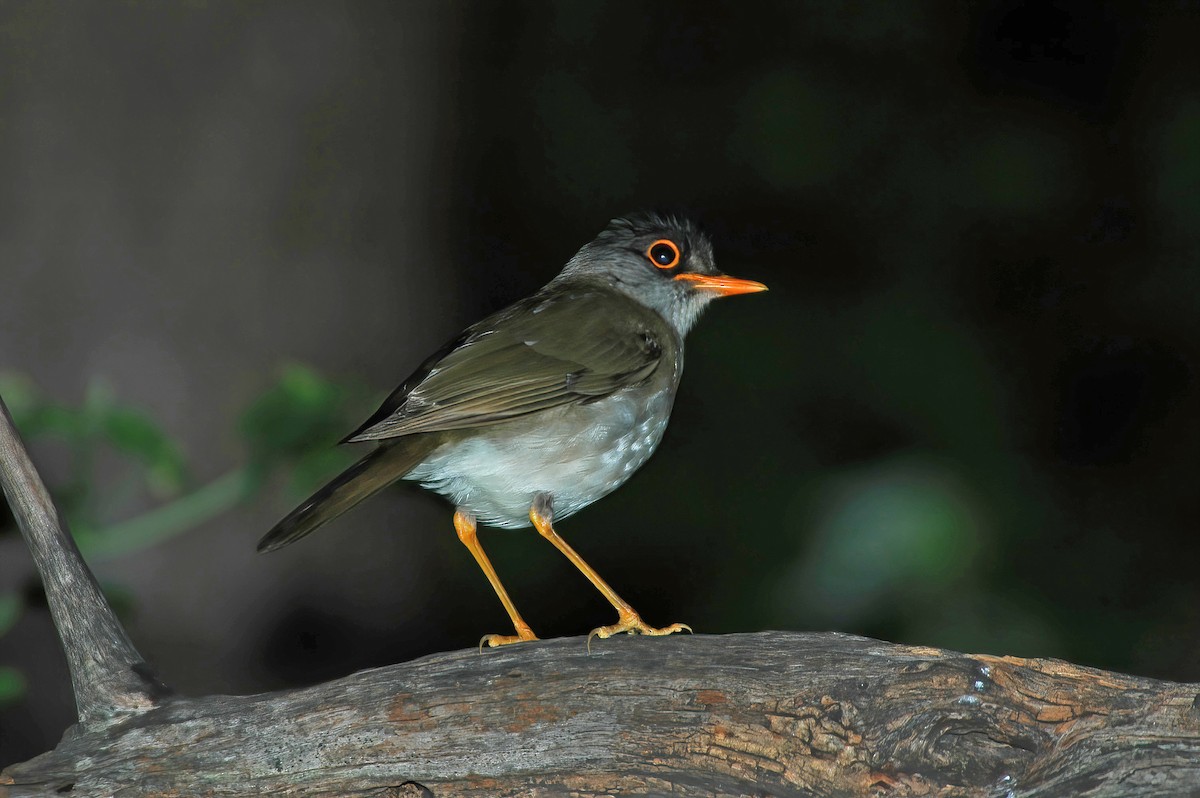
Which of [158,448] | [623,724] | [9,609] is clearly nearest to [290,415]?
[158,448]

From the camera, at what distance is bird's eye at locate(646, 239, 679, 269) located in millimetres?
4613

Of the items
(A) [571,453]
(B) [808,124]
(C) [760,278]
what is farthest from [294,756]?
(B) [808,124]

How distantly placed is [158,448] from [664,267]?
6.27ft

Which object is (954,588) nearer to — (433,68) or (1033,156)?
(1033,156)

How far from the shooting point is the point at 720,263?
5.83 meters

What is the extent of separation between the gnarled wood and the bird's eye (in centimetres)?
173

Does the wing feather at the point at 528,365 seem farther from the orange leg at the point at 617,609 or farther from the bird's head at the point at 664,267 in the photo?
the orange leg at the point at 617,609

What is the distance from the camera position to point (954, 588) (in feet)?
15.2

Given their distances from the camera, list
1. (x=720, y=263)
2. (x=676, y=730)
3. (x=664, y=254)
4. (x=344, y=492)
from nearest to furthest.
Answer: (x=676, y=730)
(x=344, y=492)
(x=664, y=254)
(x=720, y=263)

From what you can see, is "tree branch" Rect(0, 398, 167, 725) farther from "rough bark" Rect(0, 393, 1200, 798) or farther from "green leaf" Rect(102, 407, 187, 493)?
"green leaf" Rect(102, 407, 187, 493)

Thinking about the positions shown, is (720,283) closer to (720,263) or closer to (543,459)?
(543,459)

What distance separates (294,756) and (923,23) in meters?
4.50

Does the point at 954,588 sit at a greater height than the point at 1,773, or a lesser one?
greater

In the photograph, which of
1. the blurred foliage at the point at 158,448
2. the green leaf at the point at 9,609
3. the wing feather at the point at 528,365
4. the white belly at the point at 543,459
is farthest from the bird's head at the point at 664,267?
the green leaf at the point at 9,609
